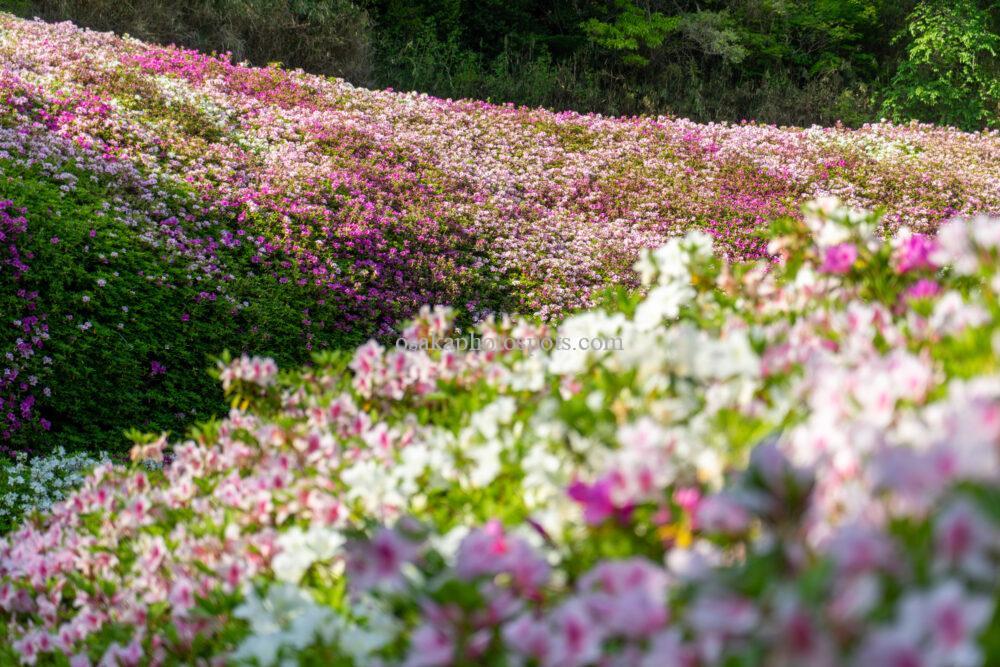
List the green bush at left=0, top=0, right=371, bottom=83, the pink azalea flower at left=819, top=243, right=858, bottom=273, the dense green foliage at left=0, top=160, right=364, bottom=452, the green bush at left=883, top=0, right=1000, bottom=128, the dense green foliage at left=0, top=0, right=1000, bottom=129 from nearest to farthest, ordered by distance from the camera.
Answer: the pink azalea flower at left=819, top=243, right=858, bottom=273 → the dense green foliage at left=0, top=160, right=364, bottom=452 → the green bush at left=0, top=0, right=371, bottom=83 → the dense green foliage at left=0, top=0, right=1000, bottom=129 → the green bush at left=883, top=0, right=1000, bottom=128

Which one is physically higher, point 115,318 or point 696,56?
point 696,56

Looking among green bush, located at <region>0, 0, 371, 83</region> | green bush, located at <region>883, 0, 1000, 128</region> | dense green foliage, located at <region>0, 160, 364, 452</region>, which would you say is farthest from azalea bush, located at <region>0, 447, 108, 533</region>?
green bush, located at <region>883, 0, 1000, 128</region>

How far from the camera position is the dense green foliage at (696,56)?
2189cm

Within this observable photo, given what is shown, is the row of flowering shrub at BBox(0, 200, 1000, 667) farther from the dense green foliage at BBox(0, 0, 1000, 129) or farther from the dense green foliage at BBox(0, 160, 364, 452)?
the dense green foliage at BBox(0, 0, 1000, 129)

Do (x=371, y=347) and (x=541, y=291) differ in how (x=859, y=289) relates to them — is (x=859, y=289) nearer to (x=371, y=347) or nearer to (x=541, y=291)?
(x=371, y=347)

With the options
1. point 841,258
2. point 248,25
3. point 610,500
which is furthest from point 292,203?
point 248,25

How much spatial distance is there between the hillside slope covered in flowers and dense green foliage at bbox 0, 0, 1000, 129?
24.5 ft

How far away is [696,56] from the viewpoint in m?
25.9

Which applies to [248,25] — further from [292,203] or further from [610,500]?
[610,500]

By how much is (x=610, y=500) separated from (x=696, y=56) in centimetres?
2661

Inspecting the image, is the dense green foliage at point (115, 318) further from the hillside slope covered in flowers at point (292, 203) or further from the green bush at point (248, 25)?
the green bush at point (248, 25)

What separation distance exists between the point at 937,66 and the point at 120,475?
82.7ft

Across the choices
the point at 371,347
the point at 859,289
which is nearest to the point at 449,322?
the point at 371,347

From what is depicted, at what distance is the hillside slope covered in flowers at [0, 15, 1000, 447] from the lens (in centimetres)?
673
